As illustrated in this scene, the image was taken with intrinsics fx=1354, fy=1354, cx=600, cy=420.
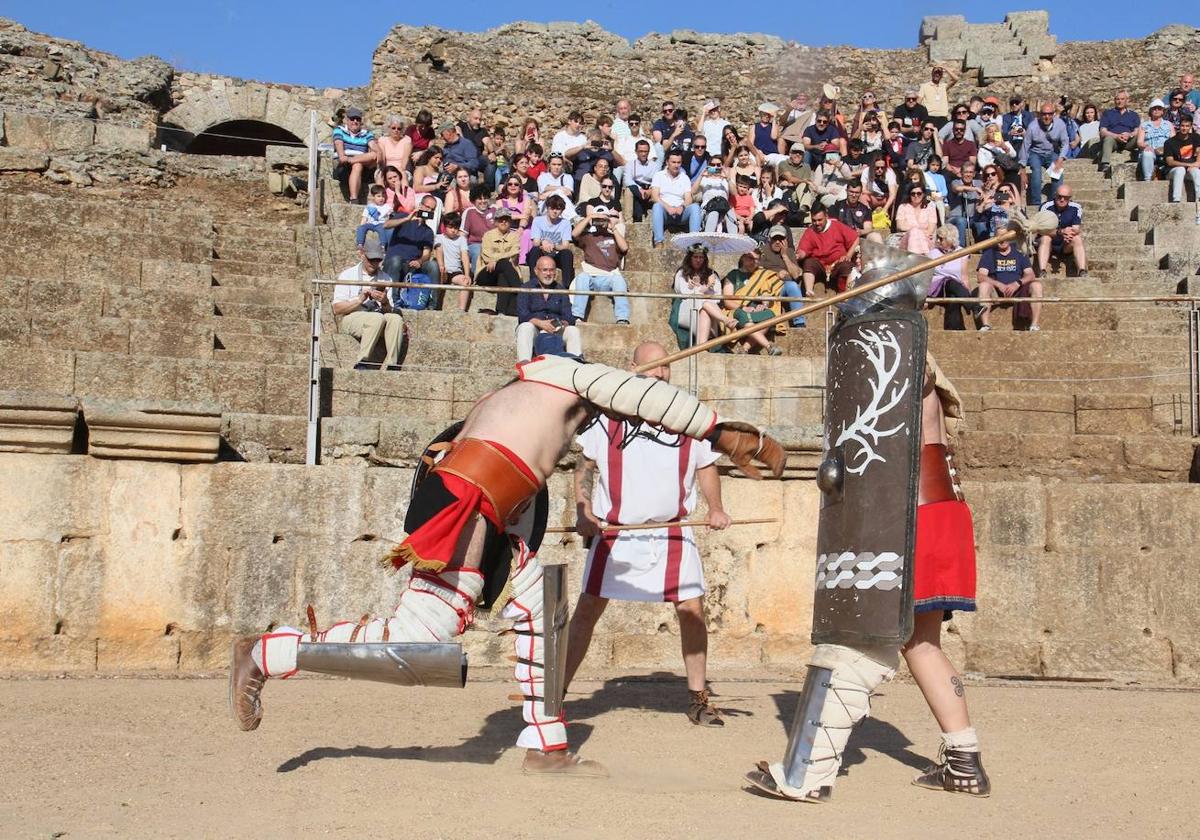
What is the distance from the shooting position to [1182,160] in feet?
49.5

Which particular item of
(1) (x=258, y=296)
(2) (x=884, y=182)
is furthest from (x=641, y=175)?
(1) (x=258, y=296)

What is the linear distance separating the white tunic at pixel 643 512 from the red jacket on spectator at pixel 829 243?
19.4ft

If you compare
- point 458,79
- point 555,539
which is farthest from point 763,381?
point 458,79

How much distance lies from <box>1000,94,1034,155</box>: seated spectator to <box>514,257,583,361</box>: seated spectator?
27.1ft

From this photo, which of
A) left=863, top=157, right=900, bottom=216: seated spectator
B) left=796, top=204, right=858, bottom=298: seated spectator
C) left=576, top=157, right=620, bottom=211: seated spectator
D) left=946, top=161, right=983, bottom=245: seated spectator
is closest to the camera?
left=796, top=204, right=858, bottom=298: seated spectator

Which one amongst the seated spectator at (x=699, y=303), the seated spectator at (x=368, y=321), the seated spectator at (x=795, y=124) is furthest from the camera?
the seated spectator at (x=795, y=124)

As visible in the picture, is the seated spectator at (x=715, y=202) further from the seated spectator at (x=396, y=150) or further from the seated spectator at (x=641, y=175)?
the seated spectator at (x=396, y=150)

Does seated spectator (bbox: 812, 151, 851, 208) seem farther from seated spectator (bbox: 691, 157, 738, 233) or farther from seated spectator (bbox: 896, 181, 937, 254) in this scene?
seated spectator (bbox: 691, 157, 738, 233)

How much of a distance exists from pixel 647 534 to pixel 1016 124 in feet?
39.5

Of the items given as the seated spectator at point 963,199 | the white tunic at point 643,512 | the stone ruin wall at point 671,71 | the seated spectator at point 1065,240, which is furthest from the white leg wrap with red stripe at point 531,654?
the stone ruin wall at point 671,71

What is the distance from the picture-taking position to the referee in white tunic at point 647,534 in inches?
249

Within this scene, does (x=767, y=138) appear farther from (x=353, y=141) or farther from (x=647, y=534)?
(x=647, y=534)

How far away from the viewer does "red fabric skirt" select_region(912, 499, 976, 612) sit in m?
5.03

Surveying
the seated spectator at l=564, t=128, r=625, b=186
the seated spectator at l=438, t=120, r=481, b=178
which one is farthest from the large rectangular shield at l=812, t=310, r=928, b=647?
the seated spectator at l=438, t=120, r=481, b=178
